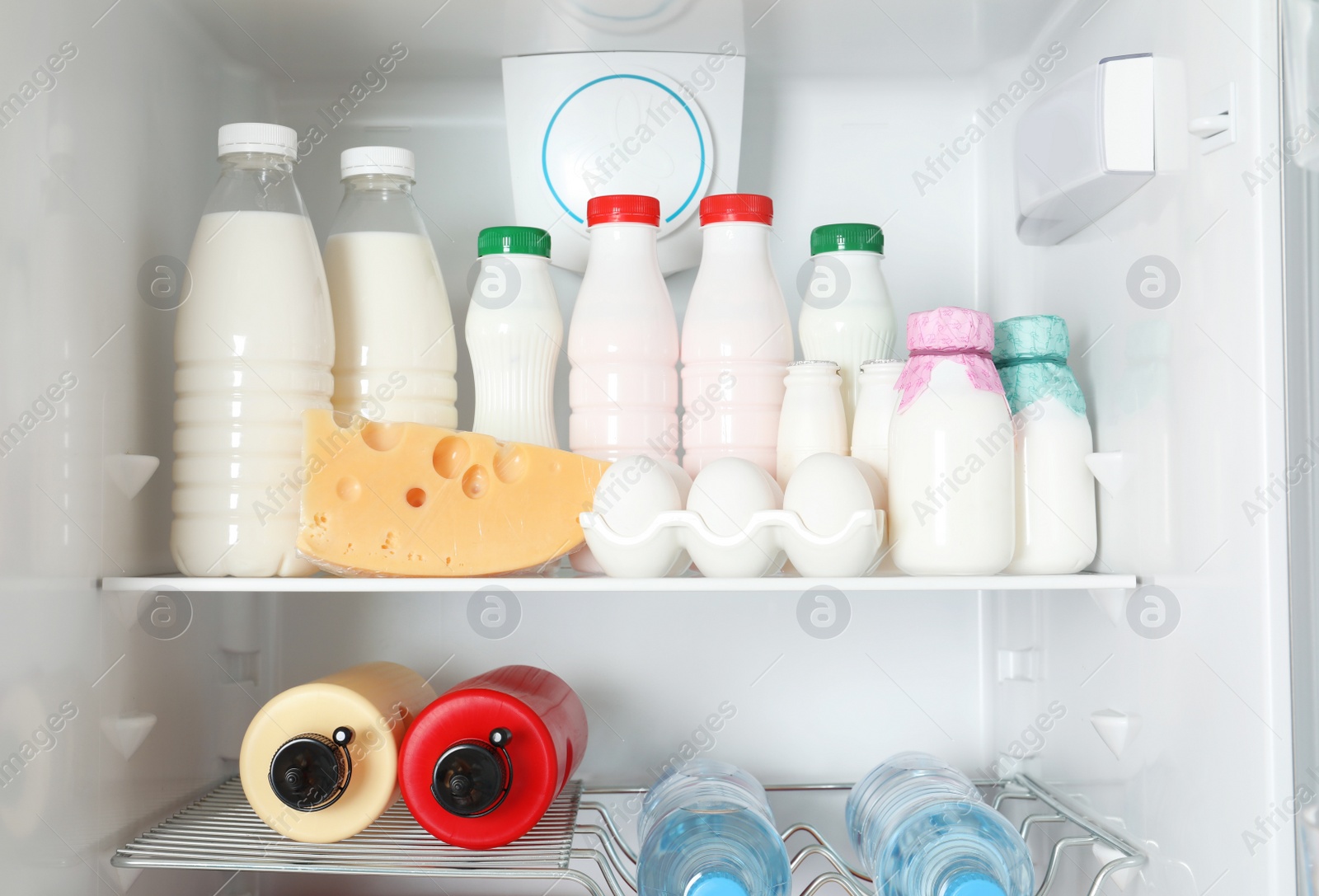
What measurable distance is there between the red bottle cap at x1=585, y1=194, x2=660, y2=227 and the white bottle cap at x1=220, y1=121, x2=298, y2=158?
28 centimetres

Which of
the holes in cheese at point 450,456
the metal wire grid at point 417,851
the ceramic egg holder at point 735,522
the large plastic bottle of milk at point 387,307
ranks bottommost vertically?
the metal wire grid at point 417,851

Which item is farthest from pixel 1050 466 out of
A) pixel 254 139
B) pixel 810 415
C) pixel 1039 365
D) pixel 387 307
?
pixel 254 139

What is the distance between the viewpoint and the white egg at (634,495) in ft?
2.55

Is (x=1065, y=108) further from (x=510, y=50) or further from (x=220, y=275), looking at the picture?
(x=220, y=275)

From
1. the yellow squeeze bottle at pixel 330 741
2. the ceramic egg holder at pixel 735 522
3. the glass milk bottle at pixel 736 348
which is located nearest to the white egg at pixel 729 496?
the ceramic egg holder at pixel 735 522

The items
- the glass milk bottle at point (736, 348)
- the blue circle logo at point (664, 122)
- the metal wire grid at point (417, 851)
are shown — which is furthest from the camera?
the blue circle logo at point (664, 122)

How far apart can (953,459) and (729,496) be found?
18 cm

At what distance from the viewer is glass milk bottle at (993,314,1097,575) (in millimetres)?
817

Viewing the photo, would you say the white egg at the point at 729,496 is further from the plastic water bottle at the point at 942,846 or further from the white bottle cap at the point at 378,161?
the white bottle cap at the point at 378,161

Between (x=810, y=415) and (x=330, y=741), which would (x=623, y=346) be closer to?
(x=810, y=415)

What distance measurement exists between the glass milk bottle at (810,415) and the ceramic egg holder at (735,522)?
0.07 m

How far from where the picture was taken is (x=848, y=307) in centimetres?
92

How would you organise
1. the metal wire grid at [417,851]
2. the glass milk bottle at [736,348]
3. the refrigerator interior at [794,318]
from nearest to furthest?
the refrigerator interior at [794,318] → the metal wire grid at [417,851] → the glass milk bottle at [736,348]

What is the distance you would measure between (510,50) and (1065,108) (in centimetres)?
55
